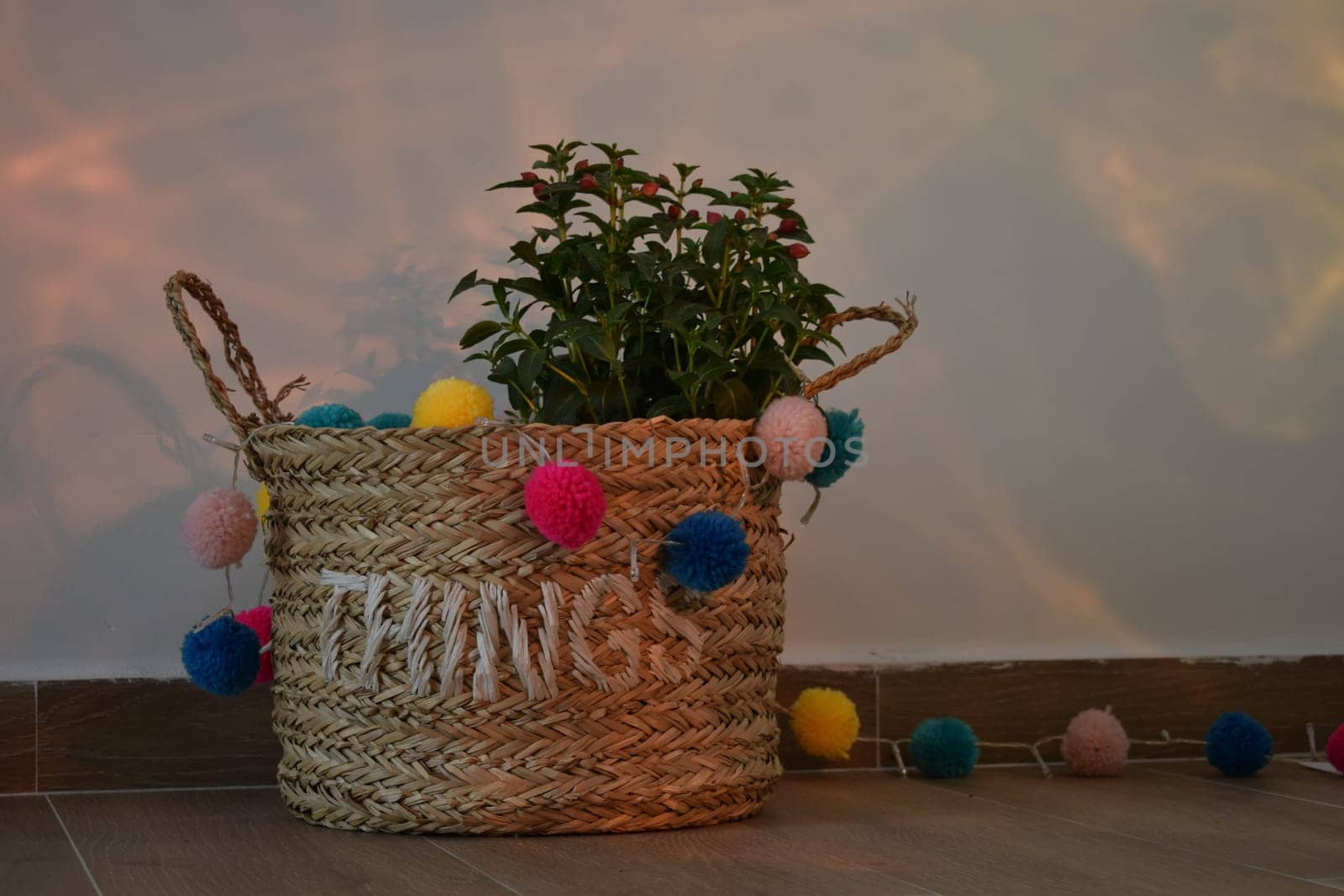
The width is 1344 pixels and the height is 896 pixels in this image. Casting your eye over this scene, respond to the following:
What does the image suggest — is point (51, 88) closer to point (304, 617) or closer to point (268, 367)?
point (268, 367)

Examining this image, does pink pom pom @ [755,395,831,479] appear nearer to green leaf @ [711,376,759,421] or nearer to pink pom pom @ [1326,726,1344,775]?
green leaf @ [711,376,759,421]

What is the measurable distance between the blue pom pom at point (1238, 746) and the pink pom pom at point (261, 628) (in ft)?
3.15

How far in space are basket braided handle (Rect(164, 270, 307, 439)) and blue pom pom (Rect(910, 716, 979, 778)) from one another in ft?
2.32

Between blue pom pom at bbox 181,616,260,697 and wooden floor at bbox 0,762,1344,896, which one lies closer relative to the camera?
wooden floor at bbox 0,762,1344,896

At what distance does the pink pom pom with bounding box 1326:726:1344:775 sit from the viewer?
55.1 inches

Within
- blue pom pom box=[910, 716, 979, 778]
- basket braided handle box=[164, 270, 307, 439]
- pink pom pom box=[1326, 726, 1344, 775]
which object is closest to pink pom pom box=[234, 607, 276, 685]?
basket braided handle box=[164, 270, 307, 439]

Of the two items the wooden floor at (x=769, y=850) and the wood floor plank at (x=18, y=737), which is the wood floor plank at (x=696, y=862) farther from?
the wood floor plank at (x=18, y=737)

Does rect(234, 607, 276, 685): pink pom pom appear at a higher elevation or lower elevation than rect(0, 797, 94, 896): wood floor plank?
higher

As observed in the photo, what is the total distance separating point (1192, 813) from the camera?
1188mm

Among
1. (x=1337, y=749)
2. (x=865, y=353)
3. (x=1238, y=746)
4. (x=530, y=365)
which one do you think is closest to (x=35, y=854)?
(x=530, y=365)

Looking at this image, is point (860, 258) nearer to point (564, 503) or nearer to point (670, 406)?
point (670, 406)

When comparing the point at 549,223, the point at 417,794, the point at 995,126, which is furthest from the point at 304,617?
the point at 995,126

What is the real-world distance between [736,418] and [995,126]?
664mm

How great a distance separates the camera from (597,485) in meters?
0.97
